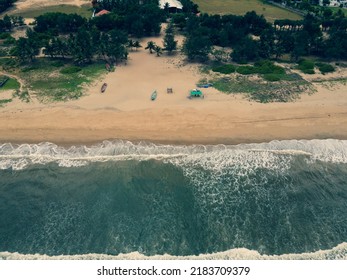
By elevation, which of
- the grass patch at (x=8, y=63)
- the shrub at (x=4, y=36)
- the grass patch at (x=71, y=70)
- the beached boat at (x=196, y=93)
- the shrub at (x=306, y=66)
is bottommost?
the grass patch at (x=8, y=63)

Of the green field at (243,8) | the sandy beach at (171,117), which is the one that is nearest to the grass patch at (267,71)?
the sandy beach at (171,117)

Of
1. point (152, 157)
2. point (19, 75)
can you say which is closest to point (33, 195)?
point (152, 157)

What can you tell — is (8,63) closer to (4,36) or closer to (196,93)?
(4,36)

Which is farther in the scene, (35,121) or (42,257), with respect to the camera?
(35,121)

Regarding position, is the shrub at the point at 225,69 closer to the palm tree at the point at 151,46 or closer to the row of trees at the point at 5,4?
the palm tree at the point at 151,46

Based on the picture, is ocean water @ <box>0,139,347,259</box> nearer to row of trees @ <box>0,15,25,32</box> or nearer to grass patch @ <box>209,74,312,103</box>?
grass patch @ <box>209,74,312,103</box>

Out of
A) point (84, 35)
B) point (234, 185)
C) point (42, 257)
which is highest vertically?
point (84, 35)

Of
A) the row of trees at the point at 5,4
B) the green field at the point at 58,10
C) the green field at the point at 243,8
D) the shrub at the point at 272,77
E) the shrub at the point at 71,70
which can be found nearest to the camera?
the shrub at the point at 272,77

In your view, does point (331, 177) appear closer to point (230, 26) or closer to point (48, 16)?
point (230, 26)
